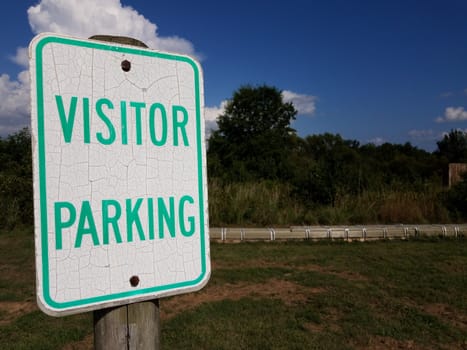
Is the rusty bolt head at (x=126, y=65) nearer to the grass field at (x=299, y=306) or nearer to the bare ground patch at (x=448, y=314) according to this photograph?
the grass field at (x=299, y=306)

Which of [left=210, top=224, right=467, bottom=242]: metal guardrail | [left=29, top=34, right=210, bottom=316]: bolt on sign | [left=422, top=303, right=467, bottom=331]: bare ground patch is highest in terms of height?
[left=29, top=34, right=210, bottom=316]: bolt on sign

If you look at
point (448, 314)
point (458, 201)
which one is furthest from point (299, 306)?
point (458, 201)

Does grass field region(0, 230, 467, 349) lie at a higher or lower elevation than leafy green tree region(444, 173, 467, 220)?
lower

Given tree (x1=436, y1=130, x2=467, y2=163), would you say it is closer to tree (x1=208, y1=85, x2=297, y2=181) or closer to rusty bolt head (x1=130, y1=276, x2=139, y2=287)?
tree (x1=208, y1=85, x2=297, y2=181)

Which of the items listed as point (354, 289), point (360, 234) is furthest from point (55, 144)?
point (360, 234)

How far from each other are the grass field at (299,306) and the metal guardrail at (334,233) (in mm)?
778

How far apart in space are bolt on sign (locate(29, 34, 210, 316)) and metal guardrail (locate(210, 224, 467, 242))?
5643 mm

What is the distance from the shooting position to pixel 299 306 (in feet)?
11.8

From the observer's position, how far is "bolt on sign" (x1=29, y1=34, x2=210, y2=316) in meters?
0.74

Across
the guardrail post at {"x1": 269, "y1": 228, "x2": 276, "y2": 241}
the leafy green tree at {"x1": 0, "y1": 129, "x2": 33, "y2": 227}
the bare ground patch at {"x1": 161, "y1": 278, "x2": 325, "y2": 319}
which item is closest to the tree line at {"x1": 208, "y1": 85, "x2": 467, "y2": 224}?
the guardrail post at {"x1": 269, "y1": 228, "x2": 276, "y2": 241}

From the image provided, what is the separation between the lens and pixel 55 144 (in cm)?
75

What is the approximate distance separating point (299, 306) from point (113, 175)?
3300 mm

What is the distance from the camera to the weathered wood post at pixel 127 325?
0.83 meters

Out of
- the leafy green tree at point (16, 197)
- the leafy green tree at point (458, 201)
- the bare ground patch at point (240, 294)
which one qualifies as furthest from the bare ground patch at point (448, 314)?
the leafy green tree at point (16, 197)
